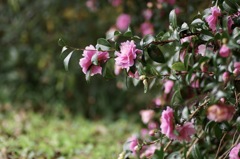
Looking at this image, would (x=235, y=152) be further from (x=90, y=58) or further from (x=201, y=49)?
(x=90, y=58)

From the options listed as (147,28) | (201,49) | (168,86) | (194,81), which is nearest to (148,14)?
(147,28)

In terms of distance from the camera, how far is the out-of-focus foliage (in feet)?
12.3

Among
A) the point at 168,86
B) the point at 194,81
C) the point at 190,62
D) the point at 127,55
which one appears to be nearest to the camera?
the point at 127,55

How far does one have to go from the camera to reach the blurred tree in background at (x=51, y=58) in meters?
3.74

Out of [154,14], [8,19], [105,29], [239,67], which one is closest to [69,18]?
[105,29]

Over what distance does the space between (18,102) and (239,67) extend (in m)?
2.70

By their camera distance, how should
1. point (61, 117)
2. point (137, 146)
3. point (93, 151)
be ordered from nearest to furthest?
1. point (137, 146)
2. point (93, 151)
3. point (61, 117)

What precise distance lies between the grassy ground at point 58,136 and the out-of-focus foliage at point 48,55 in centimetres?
28

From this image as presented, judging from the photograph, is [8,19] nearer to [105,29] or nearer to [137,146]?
[105,29]

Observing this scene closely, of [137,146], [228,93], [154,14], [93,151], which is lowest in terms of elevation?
[93,151]

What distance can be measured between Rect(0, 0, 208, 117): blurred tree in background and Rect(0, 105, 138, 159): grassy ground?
26 cm

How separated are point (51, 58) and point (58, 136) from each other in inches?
43.7

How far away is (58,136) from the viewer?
2814 mm

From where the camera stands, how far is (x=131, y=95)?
12.8 ft
